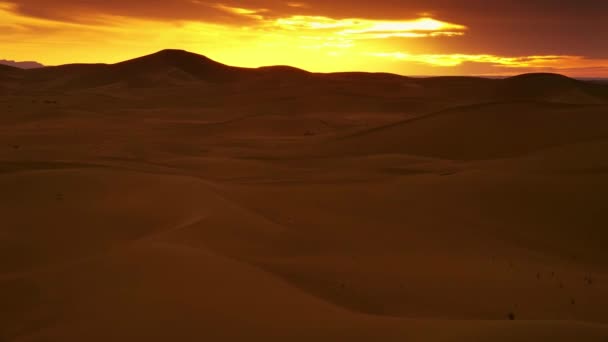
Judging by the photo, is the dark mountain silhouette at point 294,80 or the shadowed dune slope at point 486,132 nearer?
the shadowed dune slope at point 486,132

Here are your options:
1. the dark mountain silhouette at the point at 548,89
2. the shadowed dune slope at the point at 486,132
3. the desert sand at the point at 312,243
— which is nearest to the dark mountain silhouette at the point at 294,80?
the dark mountain silhouette at the point at 548,89

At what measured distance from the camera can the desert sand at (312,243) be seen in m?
4.94

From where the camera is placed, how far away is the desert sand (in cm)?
494

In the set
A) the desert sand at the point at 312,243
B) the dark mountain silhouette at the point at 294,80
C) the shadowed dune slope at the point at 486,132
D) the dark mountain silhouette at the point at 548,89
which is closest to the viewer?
the desert sand at the point at 312,243

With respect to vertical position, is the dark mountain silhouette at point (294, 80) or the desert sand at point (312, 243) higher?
the dark mountain silhouette at point (294, 80)

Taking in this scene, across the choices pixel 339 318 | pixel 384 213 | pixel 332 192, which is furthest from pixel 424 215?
pixel 339 318

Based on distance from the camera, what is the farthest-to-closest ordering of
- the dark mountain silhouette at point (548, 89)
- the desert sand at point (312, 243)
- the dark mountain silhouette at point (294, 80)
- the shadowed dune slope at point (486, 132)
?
the dark mountain silhouette at point (294, 80) → the dark mountain silhouette at point (548, 89) → the shadowed dune slope at point (486, 132) → the desert sand at point (312, 243)

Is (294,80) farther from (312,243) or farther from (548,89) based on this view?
(312,243)

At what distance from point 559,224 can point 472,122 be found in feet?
43.4

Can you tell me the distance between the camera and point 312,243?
815 centimetres

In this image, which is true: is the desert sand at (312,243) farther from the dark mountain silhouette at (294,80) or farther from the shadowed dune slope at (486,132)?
the dark mountain silhouette at (294,80)

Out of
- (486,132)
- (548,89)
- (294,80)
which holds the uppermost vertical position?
(294,80)

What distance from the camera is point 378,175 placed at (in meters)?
14.4

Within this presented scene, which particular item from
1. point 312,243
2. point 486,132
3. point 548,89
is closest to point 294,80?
point 548,89
